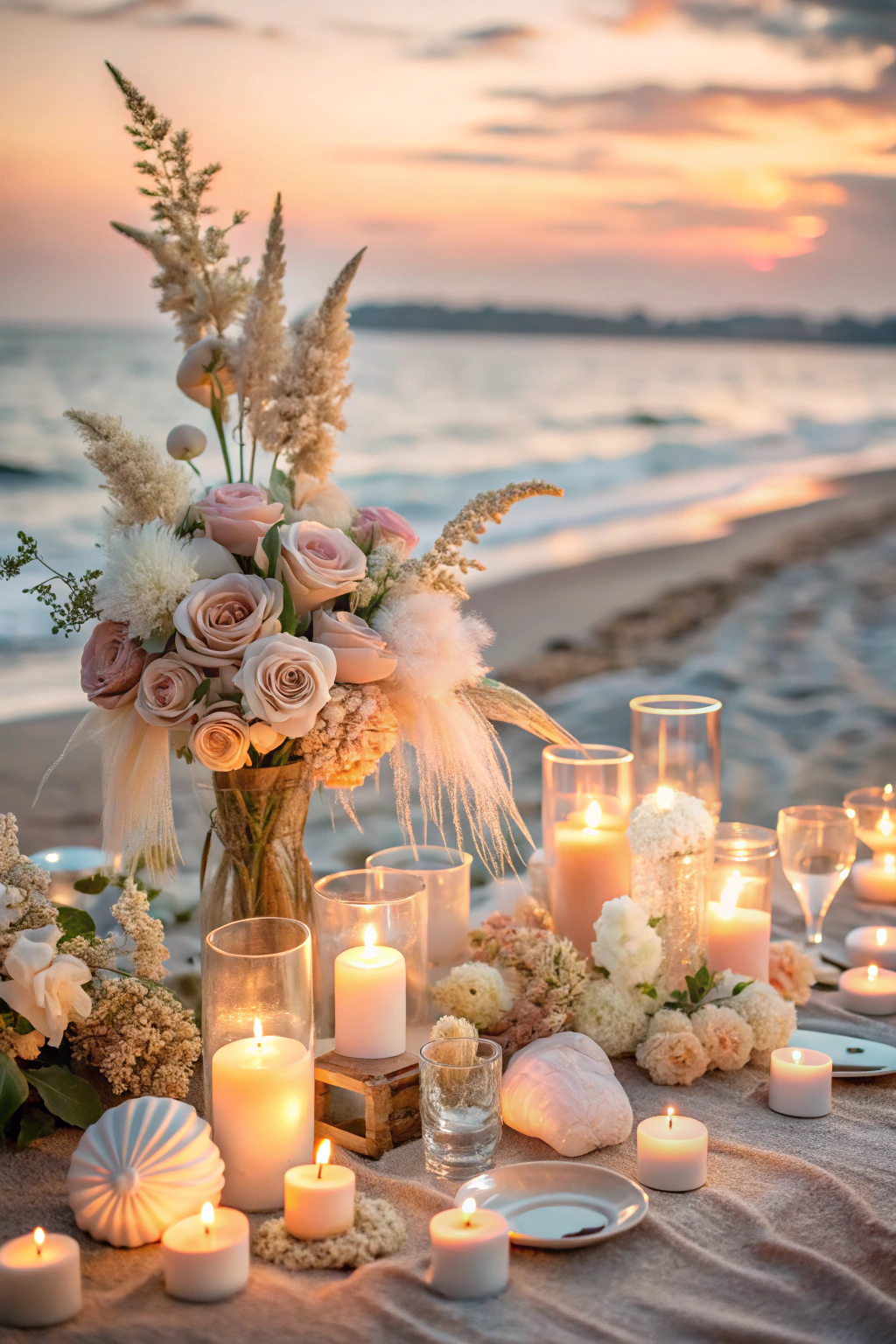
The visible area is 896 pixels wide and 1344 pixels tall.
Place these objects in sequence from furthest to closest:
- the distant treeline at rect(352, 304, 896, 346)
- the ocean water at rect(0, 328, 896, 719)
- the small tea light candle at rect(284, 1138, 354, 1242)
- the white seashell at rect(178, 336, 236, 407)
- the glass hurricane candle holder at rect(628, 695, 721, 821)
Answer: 1. the distant treeline at rect(352, 304, 896, 346)
2. the ocean water at rect(0, 328, 896, 719)
3. the glass hurricane candle holder at rect(628, 695, 721, 821)
4. the white seashell at rect(178, 336, 236, 407)
5. the small tea light candle at rect(284, 1138, 354, 1242)

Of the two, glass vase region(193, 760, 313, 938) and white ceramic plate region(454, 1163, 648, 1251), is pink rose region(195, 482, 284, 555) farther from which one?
white ceramic plate region(454, 1163, 648, 1251)

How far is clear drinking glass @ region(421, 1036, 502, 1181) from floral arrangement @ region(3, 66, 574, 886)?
29 centimetres

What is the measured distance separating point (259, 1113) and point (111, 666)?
58 centimetres

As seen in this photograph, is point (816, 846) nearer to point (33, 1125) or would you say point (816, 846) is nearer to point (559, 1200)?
point (559, 1200)

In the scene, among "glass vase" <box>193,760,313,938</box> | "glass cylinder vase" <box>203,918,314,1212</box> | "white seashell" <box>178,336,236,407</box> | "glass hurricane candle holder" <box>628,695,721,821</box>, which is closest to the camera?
"glass cylinder vase" <box>203,918,314,1212</box>

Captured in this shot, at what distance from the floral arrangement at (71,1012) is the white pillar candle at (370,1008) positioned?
20 cm

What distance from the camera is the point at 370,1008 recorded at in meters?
1.57

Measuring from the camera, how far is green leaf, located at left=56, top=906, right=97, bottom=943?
1.70 metres

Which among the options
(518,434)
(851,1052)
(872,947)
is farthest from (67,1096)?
(518,434)

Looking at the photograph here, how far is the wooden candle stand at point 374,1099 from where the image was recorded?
1.55 m

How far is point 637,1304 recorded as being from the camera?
49.6 inches

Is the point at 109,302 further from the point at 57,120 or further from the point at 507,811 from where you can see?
the point at 507,811

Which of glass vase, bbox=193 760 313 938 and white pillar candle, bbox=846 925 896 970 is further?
white pillar candle, bbox=846 925 896 970

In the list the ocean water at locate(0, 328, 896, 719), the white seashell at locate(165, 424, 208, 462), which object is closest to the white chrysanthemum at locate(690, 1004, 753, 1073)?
the white seashell at locate(165, 424, 208, 462)
